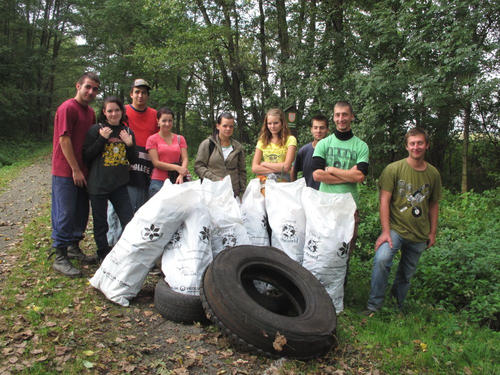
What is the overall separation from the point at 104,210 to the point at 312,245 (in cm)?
219

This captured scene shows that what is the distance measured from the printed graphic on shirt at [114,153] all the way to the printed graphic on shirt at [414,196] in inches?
111

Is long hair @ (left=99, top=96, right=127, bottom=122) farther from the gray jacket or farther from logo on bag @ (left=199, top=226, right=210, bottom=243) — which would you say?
logo on bag @ (left=199, top=226, right=210, bottom=243)

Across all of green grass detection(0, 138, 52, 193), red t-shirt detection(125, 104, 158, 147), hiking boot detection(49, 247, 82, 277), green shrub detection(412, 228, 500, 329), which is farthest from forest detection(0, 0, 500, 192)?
hiking boot detection(49, 247, 82, 277)

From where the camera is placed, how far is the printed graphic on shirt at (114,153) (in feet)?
11.7

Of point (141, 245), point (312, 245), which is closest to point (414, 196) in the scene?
point (312, 245)

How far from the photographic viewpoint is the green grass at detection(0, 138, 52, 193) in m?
12.1

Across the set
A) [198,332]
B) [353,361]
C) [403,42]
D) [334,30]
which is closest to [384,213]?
[353,361]

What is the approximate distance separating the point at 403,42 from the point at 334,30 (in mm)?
2708

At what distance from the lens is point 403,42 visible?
751cm

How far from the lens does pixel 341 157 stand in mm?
3301

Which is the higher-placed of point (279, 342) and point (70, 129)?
point (70, 129)

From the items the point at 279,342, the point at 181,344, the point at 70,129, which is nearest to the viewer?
the point at 279,342

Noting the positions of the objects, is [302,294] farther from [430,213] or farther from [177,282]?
[430,213]

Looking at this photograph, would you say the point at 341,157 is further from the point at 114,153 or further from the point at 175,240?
the point at 114,153
